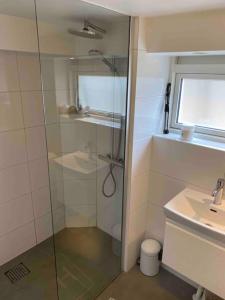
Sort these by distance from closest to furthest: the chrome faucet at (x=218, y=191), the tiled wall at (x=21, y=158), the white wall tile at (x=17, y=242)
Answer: the chrome faucet at (x=218, y=191) < the tiled wall at (x=21, y=158) < the white wall tile at (x=17, y=242)

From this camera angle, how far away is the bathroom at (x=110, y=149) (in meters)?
1.49

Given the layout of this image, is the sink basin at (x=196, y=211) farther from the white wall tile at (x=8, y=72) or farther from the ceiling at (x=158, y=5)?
the white wall tile at (x=8, y=72)

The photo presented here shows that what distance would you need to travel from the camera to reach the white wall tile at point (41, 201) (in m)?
2.24

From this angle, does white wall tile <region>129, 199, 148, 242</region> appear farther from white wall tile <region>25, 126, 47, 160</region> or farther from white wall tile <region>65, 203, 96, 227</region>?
white wall tile <region>25, 126, 47, 160</region>

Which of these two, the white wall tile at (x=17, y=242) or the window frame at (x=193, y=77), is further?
the white wall tile at (x=17, y=242)

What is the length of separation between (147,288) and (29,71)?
2.01 m

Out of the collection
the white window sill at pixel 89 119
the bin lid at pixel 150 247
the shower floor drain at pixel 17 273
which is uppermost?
the white window sill at pixel 89 119

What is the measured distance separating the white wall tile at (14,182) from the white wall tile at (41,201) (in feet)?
0.40

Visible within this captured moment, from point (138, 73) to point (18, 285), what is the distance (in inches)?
74.8

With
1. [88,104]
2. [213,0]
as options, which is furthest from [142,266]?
[213,0]

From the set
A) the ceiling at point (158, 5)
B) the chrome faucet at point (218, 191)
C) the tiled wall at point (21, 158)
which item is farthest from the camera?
the tiled wall at point (21, 158)

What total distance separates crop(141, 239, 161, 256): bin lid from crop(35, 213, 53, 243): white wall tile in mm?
980

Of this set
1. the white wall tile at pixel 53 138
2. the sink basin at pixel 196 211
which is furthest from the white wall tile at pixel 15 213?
the sink basin at pixel 196 211

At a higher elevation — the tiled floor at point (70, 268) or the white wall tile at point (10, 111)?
the white wall tile at point (10, 111)
